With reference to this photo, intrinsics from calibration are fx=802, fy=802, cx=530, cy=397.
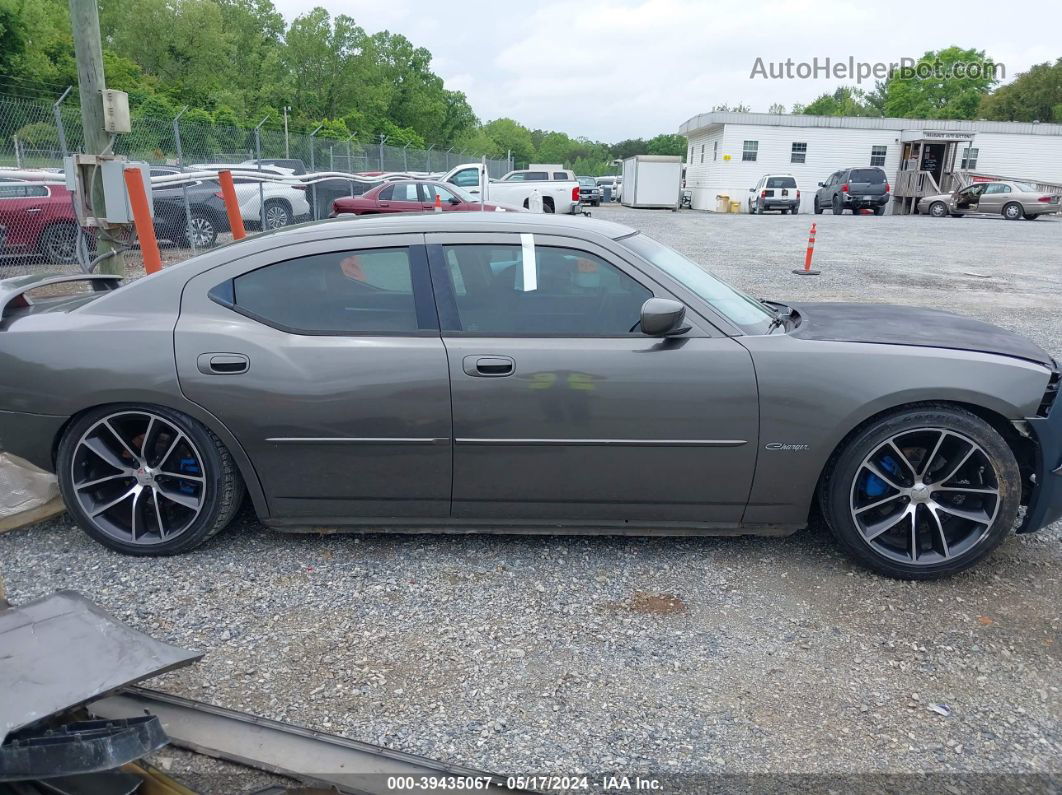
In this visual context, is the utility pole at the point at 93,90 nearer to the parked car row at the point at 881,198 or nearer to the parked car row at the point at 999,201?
the parked car row at the point at 881,198

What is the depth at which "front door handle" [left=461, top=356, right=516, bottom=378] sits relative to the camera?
10.8 feet

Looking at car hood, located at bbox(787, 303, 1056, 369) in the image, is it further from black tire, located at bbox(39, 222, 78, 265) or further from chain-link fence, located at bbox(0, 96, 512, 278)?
black tire, located at bbox(39, 222, 78, 265)

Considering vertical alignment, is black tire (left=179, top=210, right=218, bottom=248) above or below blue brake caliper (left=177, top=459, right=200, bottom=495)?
above

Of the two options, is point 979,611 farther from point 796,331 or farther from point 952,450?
point 796,331

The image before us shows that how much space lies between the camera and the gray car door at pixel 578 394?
10.8 feet

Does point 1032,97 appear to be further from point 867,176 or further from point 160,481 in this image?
point 160,481

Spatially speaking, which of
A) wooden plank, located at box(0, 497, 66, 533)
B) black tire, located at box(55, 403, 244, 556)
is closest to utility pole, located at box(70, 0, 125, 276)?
wooden plank, located at box(0, 497, 66, 533)

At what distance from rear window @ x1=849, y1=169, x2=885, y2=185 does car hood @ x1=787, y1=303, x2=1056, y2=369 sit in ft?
103

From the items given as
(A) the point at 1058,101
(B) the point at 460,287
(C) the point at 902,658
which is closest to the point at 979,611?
(C) the point at 902,658

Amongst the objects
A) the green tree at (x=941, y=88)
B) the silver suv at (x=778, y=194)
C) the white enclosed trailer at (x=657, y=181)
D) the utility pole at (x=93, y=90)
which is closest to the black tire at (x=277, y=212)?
the utility pole at (x=93, y=90)

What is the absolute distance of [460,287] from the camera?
137 inches

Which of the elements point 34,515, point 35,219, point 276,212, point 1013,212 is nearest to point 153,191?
point 35,219

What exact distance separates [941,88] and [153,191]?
83238 millimetres

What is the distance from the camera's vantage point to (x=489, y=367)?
330cm
